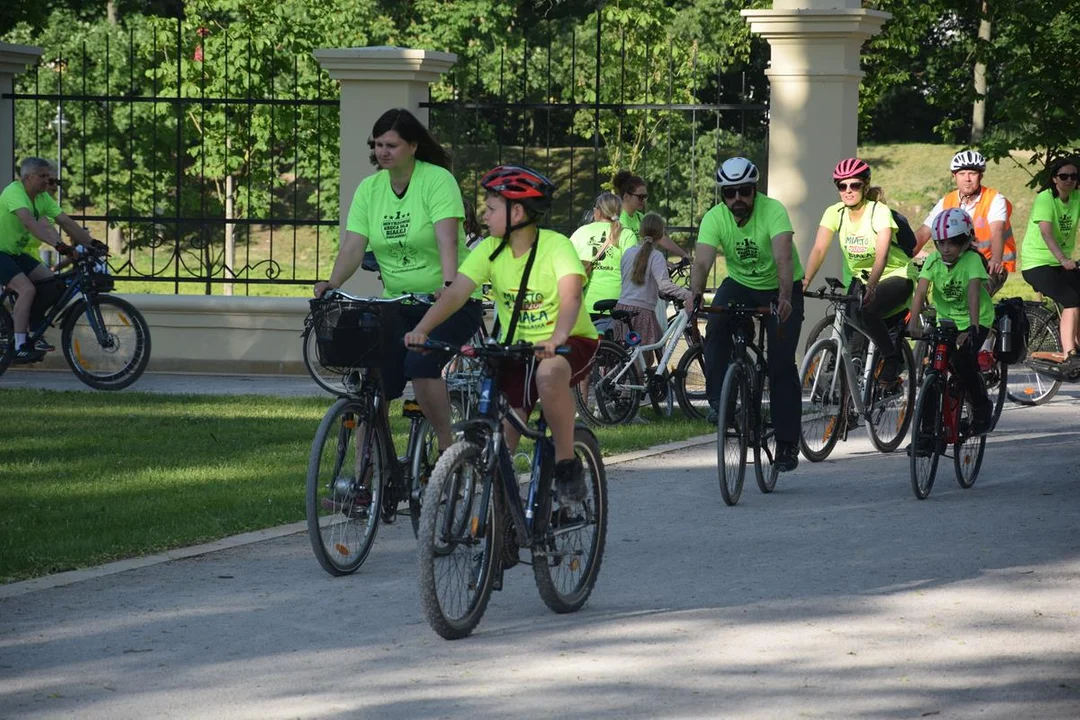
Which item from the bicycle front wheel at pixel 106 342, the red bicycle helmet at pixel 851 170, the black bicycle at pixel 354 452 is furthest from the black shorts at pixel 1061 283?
the black bicycle at pixel 354 452

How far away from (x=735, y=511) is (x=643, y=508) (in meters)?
0.46

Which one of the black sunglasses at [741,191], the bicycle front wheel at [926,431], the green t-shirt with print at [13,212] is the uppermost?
the black sunglasses at [741,191]

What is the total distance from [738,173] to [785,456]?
1535mm

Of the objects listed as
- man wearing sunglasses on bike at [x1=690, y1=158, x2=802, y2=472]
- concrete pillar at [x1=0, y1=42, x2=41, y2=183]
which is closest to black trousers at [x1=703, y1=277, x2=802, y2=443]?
man wearing sunglasses on bike at [x1=690, y1=158, x2=802, y2=472]

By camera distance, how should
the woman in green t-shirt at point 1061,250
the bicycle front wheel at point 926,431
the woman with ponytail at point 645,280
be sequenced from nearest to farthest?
the bicycle front wheel at point 926,431, the woman with ponytail at point 645,280, the woman in green t-shirt at point 1061,250

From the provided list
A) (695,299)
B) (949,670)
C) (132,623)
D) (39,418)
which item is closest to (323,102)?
(39,418)

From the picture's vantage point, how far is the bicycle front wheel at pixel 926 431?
9031 millimetres

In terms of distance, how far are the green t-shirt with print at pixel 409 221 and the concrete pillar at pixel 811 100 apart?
7.59m

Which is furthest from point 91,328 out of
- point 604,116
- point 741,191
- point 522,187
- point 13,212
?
point 604,116

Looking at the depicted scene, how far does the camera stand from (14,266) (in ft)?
45.5

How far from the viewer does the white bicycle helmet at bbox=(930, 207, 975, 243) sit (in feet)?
32.0

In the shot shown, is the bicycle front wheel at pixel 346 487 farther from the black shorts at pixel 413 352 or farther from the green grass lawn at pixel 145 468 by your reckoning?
the green grass lawn at pixel 145 468

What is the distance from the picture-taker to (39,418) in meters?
12.0

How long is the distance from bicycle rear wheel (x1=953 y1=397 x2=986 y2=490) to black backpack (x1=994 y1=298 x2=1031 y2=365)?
1697mm
